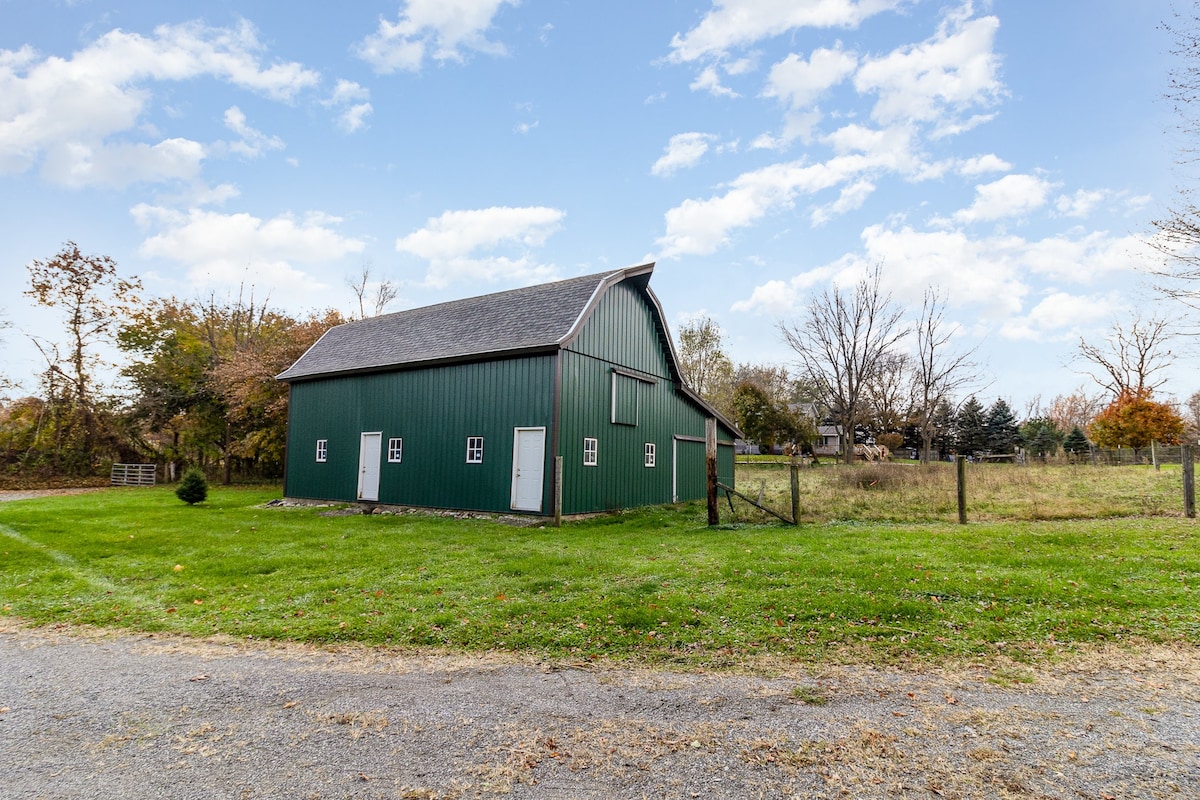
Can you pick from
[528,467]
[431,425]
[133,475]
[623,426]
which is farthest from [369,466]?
[133,475]

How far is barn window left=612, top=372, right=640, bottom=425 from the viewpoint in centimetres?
1603

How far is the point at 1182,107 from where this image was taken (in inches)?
392

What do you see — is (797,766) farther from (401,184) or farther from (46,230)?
(46,230)

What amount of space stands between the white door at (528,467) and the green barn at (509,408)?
0.03 meters

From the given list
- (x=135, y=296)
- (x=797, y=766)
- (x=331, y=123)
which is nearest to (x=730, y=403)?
(x=331, y=123)

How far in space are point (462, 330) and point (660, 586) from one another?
38.7 ft

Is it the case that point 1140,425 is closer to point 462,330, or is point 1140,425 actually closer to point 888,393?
point 888,393

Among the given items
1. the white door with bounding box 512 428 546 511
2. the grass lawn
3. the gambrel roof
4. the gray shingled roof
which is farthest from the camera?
the gray shingled roof

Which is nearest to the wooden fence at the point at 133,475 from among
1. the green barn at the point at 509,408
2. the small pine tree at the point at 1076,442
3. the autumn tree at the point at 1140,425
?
the green barn at the point at 509,408

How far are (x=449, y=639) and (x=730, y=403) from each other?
3860 centimetres

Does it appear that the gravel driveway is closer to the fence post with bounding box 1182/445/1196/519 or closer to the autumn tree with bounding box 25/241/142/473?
the fence post with bounding box 1182/445/1196/519

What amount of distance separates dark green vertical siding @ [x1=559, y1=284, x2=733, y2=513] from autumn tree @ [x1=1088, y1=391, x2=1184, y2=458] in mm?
32476

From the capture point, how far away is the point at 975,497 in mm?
15031

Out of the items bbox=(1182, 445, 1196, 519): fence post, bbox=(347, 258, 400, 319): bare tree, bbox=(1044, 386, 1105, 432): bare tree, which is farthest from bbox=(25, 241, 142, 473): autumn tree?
bbox=(1044, 386, 1105, 432): bare tree
